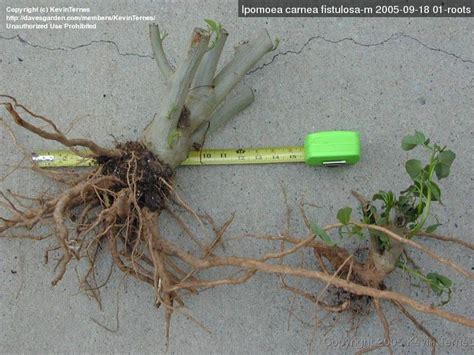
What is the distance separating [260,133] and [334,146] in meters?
0.24

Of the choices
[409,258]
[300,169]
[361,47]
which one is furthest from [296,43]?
→ [409,258]

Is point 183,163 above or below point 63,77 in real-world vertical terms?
below

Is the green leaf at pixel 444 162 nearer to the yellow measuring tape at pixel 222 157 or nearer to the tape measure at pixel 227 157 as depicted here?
the tape measure at pixel 227 157

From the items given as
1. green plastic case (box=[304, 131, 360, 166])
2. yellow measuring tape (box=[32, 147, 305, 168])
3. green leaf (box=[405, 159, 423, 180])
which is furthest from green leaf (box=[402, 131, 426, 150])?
yellow measuring tape (box=[32, 147, 305, 168])

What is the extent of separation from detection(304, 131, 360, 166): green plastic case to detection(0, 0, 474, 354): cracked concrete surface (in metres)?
0.11

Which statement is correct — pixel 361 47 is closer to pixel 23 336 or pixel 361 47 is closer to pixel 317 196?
pixel 317 196

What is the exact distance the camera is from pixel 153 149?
1407 millimetres

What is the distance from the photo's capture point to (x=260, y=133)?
154cm

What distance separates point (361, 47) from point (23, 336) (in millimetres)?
1357

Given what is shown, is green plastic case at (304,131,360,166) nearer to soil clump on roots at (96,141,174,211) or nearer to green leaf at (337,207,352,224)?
green leaf at (337,207,352,224)

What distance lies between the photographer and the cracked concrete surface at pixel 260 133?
150cm

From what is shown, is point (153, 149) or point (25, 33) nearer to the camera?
point (153, 149)

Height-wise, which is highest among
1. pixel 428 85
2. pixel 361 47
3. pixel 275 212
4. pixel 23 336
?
pixel 361 47

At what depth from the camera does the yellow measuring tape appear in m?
1.51
